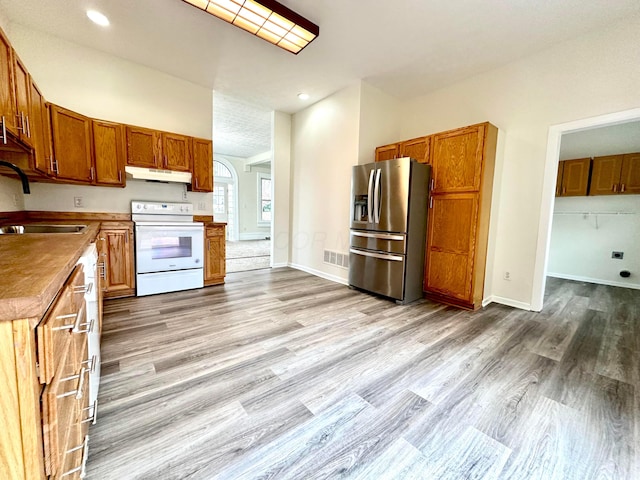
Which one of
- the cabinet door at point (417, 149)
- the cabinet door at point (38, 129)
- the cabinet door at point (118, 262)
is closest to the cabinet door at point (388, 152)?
the cabinet door at point (417, 149)

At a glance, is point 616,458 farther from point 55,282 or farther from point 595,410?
point 55,282

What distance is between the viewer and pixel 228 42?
9.71 ft

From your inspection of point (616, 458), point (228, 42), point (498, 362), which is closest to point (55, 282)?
point (616, 458)

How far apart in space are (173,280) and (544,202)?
467 centimetres

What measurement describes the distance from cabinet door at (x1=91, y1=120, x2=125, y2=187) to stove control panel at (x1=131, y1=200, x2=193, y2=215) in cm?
31

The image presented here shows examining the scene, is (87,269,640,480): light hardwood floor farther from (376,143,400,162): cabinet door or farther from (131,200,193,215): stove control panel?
(376,143,400,162): cabinet door

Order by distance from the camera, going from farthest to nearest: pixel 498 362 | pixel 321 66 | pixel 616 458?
1. pixel 321 66
2. pixel 498 362
3. pixel 616 458

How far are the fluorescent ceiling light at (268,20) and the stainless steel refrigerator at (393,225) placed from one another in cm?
162

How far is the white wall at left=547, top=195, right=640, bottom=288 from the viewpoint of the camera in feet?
13.4

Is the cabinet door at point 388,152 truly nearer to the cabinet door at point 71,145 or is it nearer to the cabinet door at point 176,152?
the cabinet door at point 176,152

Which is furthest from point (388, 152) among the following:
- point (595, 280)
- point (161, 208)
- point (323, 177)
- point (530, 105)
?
point (595, 280)

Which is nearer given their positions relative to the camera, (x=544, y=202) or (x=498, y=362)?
(x=498, y=362)

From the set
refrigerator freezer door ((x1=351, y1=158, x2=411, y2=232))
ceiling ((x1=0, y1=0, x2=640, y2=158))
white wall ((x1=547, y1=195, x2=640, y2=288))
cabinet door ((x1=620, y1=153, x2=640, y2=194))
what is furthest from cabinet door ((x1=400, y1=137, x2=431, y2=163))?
white wall ((x1=547, y1=195, x2=640, y2=288))

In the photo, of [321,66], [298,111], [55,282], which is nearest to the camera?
[55,282]
